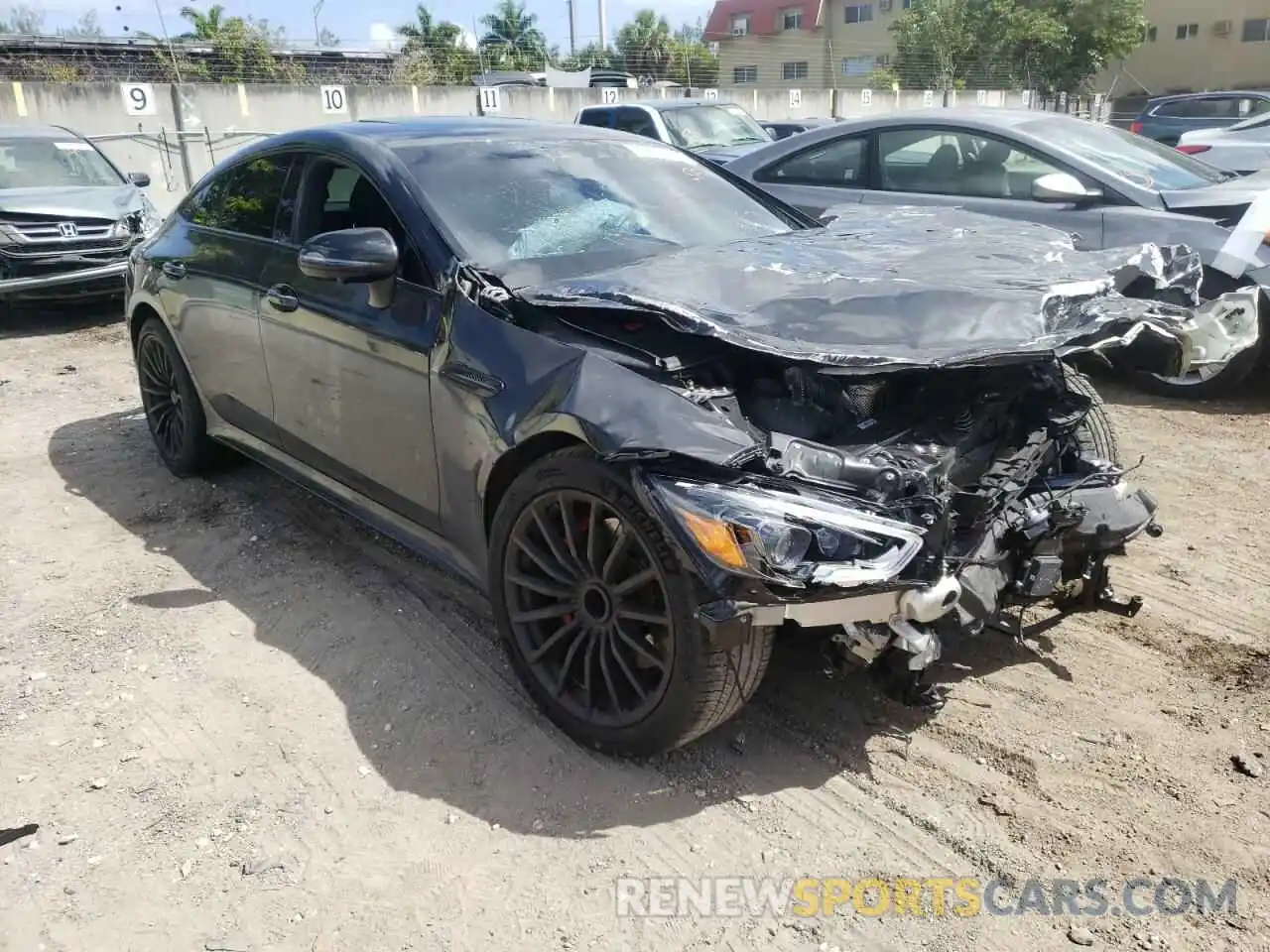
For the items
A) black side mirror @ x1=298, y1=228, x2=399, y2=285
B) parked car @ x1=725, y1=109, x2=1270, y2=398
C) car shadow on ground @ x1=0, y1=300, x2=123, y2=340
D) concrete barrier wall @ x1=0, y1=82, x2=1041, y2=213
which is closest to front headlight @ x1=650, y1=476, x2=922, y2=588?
black side mirror @ x1=298, y1=228, x2=399, y2=285

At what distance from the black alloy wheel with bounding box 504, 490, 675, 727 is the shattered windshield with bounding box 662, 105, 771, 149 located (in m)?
10.8

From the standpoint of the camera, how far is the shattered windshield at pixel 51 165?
9868 millimetres

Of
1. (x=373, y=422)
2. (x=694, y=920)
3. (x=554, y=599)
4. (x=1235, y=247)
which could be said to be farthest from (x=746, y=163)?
(x=694, y=920)

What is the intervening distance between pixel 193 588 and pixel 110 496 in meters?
1.34

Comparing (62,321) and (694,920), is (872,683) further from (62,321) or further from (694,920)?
(62,321)

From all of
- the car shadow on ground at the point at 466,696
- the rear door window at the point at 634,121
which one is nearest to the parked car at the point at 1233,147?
the rear door window at the point at 634,121

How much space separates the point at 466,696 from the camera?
326cm

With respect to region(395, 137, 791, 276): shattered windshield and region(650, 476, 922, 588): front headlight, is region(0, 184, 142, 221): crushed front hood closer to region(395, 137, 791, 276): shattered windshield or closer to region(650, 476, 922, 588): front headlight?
region(395, 137, 791, 276): shattered windshield

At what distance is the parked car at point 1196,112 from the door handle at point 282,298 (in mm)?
17487

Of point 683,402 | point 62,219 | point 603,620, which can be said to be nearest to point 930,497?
point 683,402

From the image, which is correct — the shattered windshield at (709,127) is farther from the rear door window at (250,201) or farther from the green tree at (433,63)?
the green tree at (433,63)

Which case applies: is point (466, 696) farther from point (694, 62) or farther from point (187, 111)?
point (694, 62)

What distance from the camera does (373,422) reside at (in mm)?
3535

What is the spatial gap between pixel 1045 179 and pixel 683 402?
13.7ft
